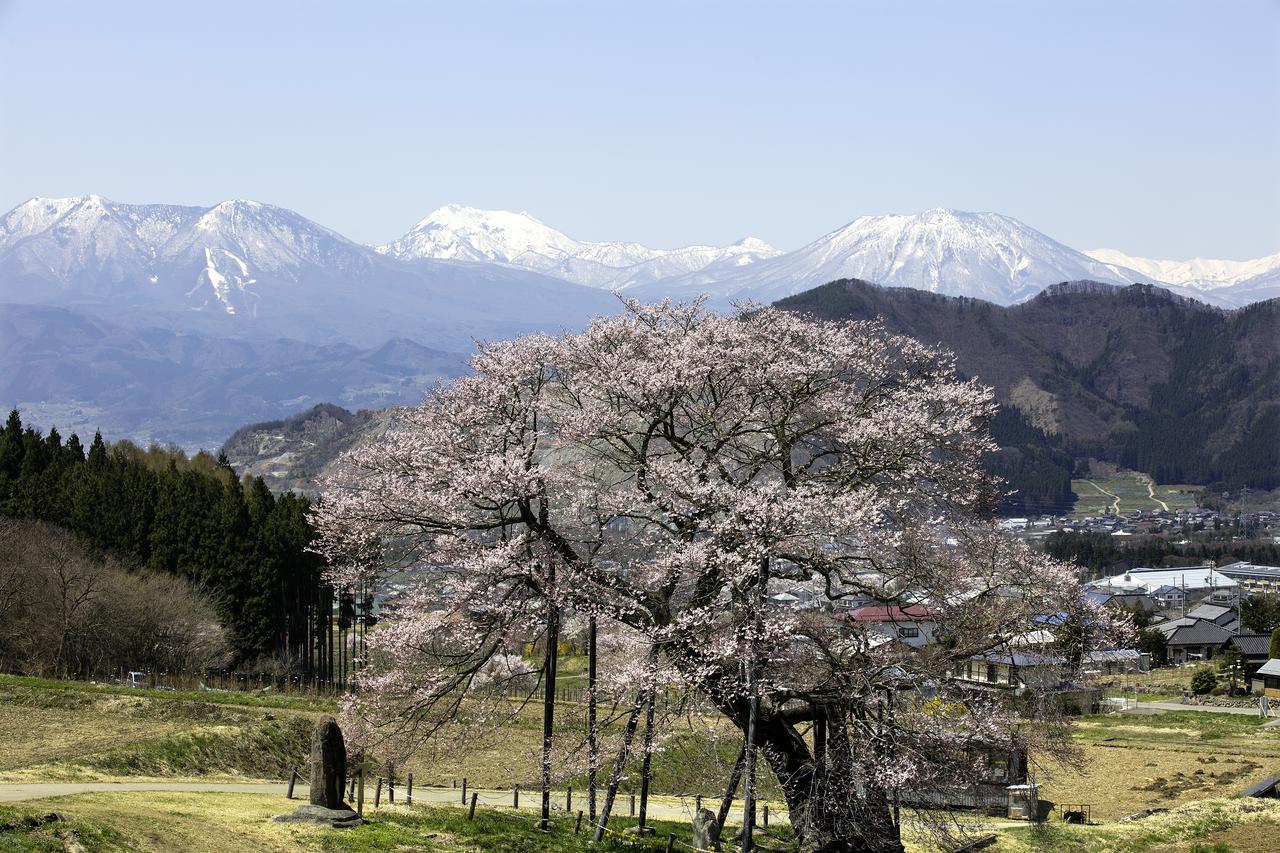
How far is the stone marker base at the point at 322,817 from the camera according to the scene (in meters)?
22.3

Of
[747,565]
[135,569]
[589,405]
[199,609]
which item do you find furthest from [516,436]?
[135,569]

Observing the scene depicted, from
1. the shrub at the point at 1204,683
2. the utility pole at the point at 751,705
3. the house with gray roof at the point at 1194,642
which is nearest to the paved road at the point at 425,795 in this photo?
the utility pole at the point at 751,705

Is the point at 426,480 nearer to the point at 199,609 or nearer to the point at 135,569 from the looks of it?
the point at 199,609

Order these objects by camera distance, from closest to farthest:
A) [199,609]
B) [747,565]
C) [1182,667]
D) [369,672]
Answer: [747,565], [369,672], [199,609], [1182,667]

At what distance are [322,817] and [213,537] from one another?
37669 mm

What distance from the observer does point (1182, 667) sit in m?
92.6

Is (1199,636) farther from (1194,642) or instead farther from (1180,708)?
(1180,708)

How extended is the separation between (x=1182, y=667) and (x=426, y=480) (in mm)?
83462

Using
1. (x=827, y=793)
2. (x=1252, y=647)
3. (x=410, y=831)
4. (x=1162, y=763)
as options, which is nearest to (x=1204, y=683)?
(x=1252, y=647)

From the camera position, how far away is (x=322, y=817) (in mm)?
22438

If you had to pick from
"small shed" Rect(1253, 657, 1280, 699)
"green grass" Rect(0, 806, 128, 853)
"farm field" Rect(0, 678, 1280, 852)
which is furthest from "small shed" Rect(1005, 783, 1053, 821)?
"small shed" Rect(1253, 657, 1280, 699)

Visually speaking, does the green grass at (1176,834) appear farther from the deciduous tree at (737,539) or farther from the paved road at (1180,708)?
the paved road at (1180,708)

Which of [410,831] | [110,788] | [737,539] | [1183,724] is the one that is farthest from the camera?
[1183,724]

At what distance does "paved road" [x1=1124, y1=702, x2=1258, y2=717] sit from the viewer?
62469mm
